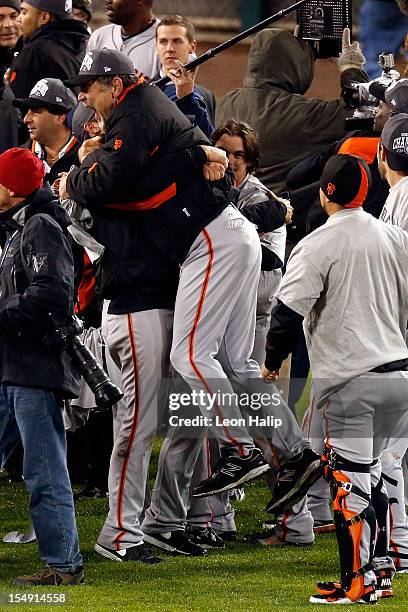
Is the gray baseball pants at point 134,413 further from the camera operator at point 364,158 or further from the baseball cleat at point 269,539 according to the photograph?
the camera operator at point 364,158

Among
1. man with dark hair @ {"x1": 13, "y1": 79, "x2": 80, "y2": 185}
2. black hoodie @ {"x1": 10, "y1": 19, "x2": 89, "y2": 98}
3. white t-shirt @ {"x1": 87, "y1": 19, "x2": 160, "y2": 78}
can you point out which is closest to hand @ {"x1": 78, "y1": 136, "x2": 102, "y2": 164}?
man with dark hair @ {"x1": 13, "y1": 79, "x2": 80, "y2": 185}

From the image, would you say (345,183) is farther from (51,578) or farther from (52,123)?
(52,123)

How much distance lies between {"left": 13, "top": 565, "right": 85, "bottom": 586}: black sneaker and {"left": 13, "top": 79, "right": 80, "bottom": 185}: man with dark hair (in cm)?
216

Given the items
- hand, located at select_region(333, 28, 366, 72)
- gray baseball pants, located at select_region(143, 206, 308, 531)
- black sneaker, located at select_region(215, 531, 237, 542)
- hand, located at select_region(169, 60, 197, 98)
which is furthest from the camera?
hand, located at select_region(333, 28, 366, 72)

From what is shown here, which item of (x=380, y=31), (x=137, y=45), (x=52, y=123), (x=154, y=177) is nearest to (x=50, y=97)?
(x=52, y=123)

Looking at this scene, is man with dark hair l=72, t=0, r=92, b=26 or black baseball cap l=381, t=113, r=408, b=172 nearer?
black baseball cap l=381, t=113, r=408, b=172

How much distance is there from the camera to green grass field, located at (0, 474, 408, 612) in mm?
5164

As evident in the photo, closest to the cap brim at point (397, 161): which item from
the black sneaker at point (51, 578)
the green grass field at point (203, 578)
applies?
the green grass field at point (203, 578)

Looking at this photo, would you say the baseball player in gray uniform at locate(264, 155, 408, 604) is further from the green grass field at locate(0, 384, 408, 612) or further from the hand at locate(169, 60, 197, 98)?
the hand at locate(169, 60, 197, 98)

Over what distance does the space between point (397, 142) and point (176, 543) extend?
1931mm

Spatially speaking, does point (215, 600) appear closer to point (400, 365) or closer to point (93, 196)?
point (400, 365)

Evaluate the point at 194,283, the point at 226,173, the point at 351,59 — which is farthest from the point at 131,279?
the point at 351,59

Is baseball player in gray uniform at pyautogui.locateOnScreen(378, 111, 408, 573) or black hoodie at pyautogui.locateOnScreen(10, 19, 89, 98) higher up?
black hoodie at pyautogui.locateOnScreen(10, 19, 89, 98)

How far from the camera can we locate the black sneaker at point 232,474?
5.71 metres
